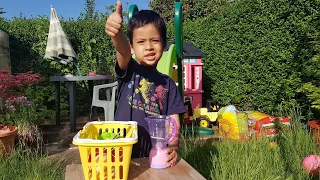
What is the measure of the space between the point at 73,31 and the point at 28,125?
4.17 m

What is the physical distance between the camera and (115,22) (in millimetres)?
Result: 1131

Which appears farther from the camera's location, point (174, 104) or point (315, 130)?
point (315, 130)

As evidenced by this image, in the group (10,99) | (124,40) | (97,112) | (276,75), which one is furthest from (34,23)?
(124,40)

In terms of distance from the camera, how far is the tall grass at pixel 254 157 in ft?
7.15

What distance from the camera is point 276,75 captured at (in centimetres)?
502

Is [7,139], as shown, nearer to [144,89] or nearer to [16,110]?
[16,110]

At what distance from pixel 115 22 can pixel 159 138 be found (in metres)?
0.45

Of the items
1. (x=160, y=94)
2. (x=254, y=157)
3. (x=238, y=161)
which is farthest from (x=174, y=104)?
(x=254, y=157)

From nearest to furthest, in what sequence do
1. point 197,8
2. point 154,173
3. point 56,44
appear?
1. point 154,173
2. point 56,44
3. point 197,8

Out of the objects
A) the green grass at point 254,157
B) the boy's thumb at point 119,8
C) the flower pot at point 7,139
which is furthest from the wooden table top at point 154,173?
the flower pot at point 7,139

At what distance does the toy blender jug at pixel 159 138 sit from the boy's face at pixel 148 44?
0.35m

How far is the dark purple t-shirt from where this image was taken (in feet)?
4.95

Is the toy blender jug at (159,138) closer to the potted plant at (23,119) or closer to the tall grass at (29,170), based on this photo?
the tall grass at (29,170)

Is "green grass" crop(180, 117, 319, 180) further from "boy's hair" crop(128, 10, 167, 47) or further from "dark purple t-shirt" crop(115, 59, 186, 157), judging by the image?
"boy's hair" crop(128, 10, 167, 47)
